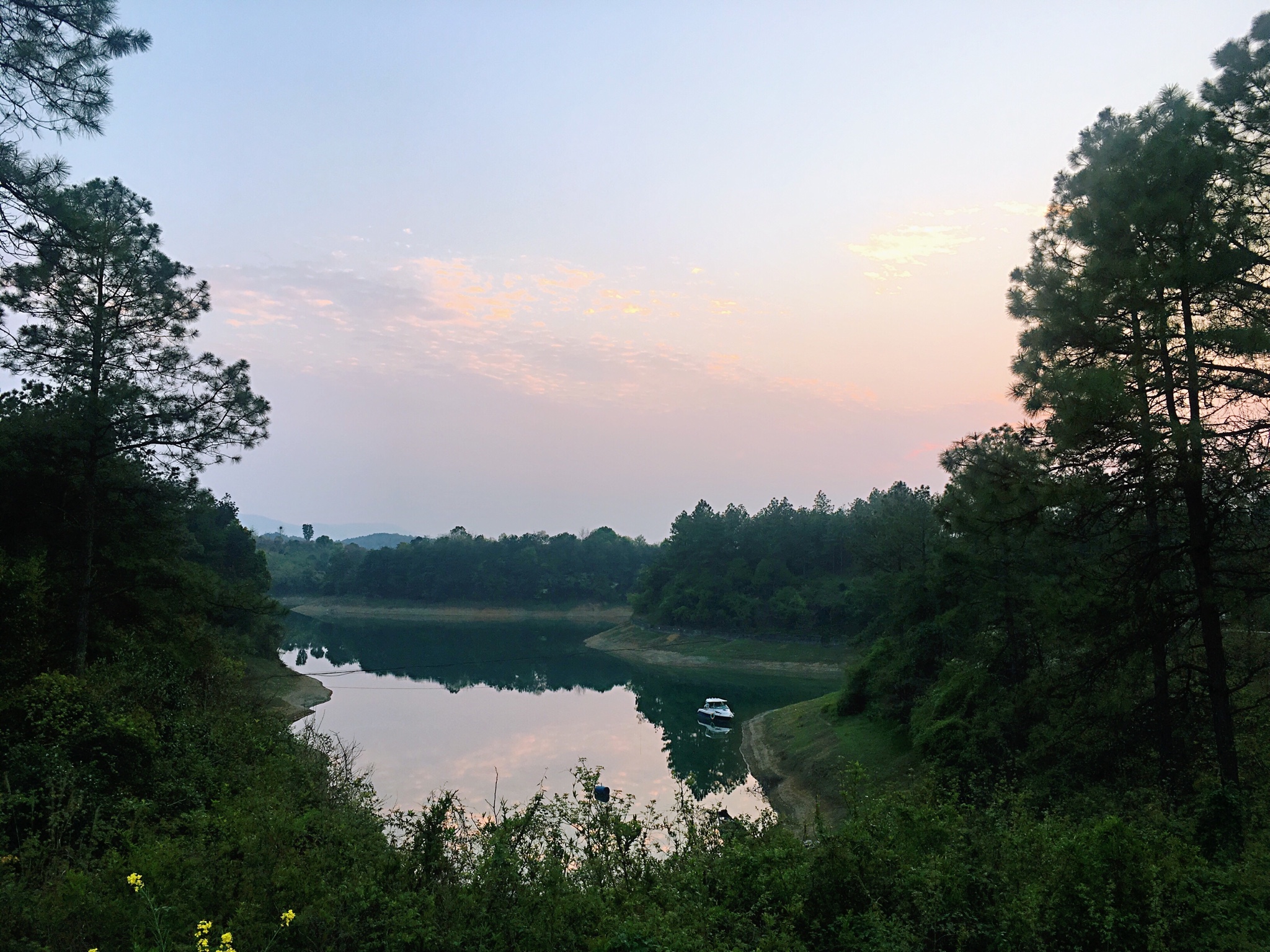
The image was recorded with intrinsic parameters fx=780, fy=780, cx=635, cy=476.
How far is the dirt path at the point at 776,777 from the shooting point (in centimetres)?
2477

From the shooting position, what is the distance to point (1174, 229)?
35.2ft

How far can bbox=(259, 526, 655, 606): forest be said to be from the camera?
10600cm

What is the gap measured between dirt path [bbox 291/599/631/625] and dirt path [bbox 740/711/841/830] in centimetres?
6179

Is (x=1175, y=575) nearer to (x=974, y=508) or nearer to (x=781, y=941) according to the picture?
(x=974, y=508)

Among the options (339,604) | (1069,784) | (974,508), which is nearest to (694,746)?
(1069,784)

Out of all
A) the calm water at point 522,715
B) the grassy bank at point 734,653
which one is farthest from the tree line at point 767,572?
the calm water at point 522,715

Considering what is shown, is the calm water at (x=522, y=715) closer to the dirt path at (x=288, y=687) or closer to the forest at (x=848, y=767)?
the dirt path at (x=288, y=687)

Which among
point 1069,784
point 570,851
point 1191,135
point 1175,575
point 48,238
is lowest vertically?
point 1069,784

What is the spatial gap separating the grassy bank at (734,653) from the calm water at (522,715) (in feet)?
7.81


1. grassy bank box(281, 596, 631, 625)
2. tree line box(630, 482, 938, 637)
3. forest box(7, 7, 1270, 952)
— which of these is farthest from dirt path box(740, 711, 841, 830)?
grassy bank box(281, 596, 631, 625)

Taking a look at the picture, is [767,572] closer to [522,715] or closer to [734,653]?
[734,653]

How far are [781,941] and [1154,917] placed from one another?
3119mm

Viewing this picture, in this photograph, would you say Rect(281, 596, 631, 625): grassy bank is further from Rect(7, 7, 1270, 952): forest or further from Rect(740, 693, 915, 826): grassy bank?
Rect(7, 7, 1270, 952): forest

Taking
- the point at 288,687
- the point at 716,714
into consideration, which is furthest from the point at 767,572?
the point at 288,687
